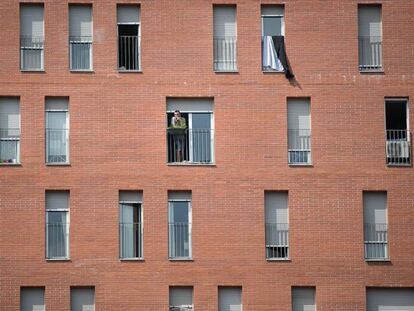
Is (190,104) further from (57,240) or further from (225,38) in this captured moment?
(57,240)

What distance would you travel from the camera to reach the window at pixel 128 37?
153 ft

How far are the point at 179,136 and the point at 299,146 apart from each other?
14.0 feet

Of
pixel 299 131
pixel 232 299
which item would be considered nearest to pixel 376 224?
pixel 299 131

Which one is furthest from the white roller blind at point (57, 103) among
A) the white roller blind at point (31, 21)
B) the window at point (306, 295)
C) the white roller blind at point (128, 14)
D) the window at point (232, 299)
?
the window at point (306, 295)

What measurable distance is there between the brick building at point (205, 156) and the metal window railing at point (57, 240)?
5 centimetres

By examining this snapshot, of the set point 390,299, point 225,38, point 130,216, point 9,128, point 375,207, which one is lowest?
point 390,299

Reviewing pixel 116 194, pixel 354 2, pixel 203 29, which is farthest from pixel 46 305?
pixel 354 2

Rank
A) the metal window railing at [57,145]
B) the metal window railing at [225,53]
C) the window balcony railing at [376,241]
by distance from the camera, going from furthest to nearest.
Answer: the metal window railing at [225,53], the metal window railing at [57,145], the window balcony railing at [376,241]

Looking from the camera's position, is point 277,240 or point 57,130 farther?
point 57,130

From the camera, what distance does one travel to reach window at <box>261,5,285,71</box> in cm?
4691

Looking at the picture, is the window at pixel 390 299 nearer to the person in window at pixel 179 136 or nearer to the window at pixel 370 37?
the window at pixel 370 37

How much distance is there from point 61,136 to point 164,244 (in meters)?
5.30

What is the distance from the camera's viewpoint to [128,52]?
46.9 metres

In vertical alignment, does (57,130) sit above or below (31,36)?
below
